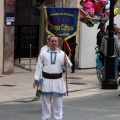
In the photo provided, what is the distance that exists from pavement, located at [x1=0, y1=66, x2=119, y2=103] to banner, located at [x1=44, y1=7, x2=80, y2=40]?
6.74ft

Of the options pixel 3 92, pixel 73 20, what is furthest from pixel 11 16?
pixel 73 20

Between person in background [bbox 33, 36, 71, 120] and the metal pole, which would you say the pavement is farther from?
person in background [bbox 33, 36, 71, 120]

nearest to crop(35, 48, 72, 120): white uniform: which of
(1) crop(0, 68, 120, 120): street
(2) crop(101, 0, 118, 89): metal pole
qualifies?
(1) crop(0, 68, 120, 120): street

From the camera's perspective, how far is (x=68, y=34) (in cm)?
1105

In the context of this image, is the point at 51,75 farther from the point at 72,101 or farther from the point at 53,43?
the point at 72,101

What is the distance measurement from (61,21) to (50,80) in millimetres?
3021

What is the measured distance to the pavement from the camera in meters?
12.4

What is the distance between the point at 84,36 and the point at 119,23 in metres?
2.61

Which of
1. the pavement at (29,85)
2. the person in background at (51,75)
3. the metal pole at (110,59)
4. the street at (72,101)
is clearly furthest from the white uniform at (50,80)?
the metal pole at (110,59)

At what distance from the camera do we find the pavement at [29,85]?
1241 cm

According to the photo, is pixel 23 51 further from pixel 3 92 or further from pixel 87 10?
pixel 3 92

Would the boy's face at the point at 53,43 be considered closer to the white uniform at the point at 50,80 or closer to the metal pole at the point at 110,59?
the white uniform at the point at 50,80

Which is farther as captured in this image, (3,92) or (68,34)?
(3,92)

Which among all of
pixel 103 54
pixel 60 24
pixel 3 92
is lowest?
pixel 3 92
